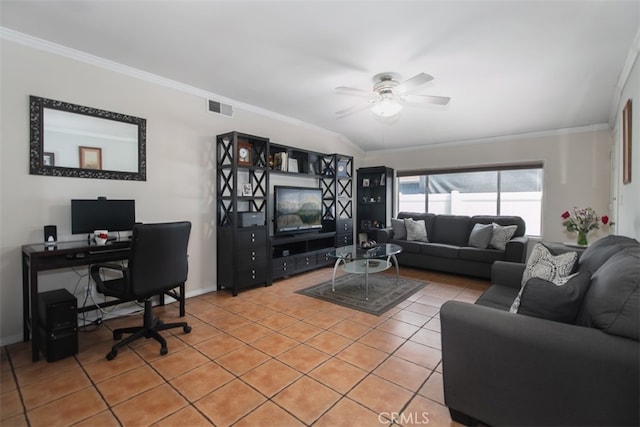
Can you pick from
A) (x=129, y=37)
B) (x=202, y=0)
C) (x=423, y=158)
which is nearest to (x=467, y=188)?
(x=423, y=158)

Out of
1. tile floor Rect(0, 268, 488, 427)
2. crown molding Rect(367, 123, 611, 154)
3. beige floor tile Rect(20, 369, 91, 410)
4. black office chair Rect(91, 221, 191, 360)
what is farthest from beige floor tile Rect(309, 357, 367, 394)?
crown molding Rect(367, 123, 611, 154)

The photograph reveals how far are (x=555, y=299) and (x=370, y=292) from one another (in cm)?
243

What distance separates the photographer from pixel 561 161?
4.59 metres

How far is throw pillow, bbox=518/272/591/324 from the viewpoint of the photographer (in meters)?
1.41

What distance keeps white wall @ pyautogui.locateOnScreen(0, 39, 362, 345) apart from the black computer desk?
114mm

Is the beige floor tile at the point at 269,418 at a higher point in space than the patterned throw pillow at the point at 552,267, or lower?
→ lower

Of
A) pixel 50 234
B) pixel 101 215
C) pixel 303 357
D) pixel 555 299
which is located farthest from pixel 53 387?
pixel 555 299

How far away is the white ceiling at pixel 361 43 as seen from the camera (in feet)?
7.06

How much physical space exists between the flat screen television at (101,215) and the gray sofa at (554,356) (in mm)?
2967

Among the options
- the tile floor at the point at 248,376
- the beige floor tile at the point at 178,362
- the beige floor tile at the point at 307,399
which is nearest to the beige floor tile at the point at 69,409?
the tile floor at the point at 248,376

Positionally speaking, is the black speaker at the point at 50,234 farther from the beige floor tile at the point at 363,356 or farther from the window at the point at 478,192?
the window at the point at 478,192

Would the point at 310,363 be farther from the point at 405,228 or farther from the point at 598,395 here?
the point at 405,228

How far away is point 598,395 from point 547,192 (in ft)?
14.7

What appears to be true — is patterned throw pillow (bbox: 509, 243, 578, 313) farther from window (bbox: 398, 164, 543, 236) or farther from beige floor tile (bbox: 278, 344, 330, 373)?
window (bbox: 398, 164, 543, 236)
